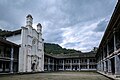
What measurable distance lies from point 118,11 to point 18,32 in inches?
1346

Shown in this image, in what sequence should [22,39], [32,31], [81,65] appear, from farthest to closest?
1. [81,65]
2. [32,31]
3. [22,39]

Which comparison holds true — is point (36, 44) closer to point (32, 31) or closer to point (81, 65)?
point (32, 31)

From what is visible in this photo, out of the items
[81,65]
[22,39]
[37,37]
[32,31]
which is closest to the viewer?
[22,39]

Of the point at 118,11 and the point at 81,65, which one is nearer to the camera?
the point at 118,11

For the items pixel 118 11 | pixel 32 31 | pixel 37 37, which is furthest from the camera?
pixel 37 37

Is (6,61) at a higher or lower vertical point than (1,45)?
lower

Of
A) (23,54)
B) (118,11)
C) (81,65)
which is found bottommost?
(81,65)

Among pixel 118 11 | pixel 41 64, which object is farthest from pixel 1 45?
pixel 118 11

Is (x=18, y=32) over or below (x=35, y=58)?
over

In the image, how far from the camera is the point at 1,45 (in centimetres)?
3391

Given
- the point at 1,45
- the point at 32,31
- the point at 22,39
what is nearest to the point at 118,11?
the point at 1,45

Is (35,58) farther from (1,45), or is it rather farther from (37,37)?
(1,45)

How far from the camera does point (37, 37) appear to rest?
165 ft

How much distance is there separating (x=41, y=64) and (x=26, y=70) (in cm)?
1039
